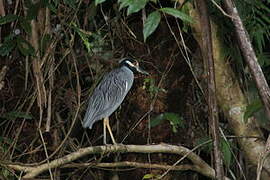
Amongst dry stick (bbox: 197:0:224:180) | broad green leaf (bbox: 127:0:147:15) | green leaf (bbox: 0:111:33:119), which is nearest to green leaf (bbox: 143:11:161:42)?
broad green leaf (bbox: 127:0:147:15)

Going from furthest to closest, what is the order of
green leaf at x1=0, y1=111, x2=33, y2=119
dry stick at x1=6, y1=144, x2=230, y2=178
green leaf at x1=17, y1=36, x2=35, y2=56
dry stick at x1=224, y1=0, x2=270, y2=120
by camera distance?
1. green leaf at x1=0, y1=111, x2=33, y2=119
2. green leaf at x1=17, y1=36, x2=35, y2=56
3. dry stick at x1=6, y1=144, x2=230, y2=178
4. dry stick at x1=224, y1=0, x2=270, y2=120

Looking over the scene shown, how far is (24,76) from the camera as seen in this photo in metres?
3.14

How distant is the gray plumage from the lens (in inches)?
115

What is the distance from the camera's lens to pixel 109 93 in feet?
9.93

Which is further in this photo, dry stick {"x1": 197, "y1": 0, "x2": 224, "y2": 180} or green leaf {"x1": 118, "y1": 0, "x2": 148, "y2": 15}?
dry stick {"x1": 197, "y1": 0, "x2": 224, "y2": 180}

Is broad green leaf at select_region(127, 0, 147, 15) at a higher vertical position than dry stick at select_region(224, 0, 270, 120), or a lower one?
higher

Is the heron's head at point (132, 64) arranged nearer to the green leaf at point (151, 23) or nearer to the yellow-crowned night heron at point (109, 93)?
the yellow-crowned night heron at point (109, 93)

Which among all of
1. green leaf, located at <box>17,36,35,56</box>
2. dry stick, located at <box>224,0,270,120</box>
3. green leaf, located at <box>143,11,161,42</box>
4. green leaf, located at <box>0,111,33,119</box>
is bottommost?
green leaf, located at <box>0,111,33,119</box>

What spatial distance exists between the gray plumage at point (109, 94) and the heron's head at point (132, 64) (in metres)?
0.02

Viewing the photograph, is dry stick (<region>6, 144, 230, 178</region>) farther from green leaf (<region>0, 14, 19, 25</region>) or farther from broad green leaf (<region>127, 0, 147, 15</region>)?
broad green leaf (<region>127, 0, 147, 15</region>)

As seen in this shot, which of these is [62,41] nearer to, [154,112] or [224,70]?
[154,112]

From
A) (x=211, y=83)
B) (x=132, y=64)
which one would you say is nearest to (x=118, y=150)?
(x=132, y=64)

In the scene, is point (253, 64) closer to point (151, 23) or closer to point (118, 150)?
point (151, 23)

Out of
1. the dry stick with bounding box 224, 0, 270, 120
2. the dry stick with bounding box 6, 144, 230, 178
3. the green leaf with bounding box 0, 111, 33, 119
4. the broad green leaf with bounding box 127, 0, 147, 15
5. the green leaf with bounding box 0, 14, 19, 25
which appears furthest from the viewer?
the green leaf with bounding box 0, 111, 33, 119
